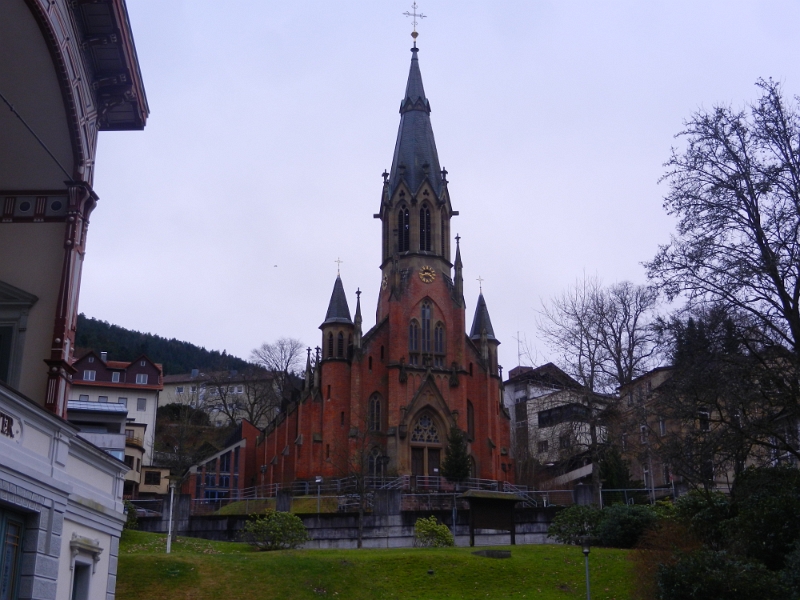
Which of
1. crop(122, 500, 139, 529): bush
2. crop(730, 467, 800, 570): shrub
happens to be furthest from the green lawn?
crop(122, 500, 139, 529): bush

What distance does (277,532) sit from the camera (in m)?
36.0

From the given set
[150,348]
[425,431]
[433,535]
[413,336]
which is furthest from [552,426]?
[150,348]

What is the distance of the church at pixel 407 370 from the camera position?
2456 inches

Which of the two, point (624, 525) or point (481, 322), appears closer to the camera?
point (624, 525)

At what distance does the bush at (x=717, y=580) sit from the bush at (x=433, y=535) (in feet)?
50.9

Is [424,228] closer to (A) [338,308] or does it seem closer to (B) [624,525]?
(A) [338,308]

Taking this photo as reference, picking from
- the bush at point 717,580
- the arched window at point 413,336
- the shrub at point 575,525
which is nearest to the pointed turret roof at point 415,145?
the arched window at point 413,336

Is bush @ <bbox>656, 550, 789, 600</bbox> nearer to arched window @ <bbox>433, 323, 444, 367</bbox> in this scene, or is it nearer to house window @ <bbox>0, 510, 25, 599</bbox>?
house window @ <bbox>0, 510, 25, 599</bbox>

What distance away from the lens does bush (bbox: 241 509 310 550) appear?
118 ft

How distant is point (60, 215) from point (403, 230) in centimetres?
5273

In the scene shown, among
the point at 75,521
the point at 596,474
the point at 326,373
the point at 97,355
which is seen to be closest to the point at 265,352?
the point at 97,355

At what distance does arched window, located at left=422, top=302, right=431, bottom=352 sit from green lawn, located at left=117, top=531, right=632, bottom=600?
31987 millimetres

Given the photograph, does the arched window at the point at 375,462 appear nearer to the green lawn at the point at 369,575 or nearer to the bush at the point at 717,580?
the green lawn at the point at 369,575

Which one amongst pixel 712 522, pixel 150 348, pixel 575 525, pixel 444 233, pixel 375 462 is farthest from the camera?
pixel 150 348
